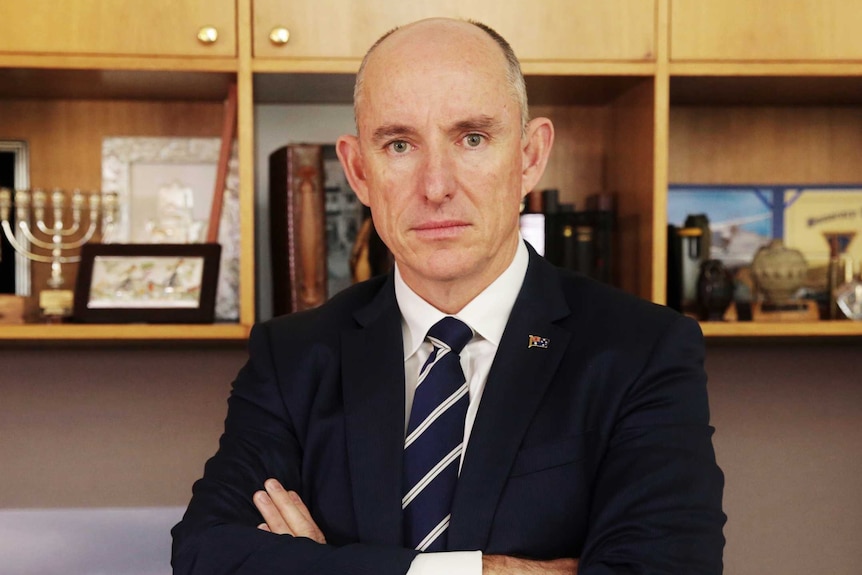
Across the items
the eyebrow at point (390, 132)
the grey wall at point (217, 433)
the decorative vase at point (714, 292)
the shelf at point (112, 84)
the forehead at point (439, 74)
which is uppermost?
the shelf at point (112, 84)

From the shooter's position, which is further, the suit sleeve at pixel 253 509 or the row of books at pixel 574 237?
the row of books at pixel 574 237

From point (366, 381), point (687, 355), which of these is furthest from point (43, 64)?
point (687, 355)

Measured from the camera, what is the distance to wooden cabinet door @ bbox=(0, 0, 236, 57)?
5.68 feet

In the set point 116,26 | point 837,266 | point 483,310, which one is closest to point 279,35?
point 116,26

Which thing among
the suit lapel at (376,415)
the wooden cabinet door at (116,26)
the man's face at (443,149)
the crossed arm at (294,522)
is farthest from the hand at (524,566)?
the wooden cabinet door at (116,26)

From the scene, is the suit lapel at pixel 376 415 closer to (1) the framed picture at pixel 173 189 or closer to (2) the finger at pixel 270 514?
(2) the finger at pixel 270 514

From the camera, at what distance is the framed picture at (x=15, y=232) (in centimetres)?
205

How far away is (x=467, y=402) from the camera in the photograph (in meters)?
1.35

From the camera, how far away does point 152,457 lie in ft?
7.48

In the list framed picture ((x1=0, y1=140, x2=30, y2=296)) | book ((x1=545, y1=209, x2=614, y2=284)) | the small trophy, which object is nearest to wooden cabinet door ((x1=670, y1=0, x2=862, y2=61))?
book ((x1=545, y1=209, x2=614, y2=284))

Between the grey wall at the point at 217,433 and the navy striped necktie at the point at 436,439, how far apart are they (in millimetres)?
1007

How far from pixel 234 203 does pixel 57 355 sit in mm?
628

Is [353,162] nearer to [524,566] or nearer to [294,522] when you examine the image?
[294,522]

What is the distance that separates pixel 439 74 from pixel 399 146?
0.12 meters
